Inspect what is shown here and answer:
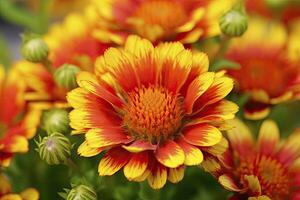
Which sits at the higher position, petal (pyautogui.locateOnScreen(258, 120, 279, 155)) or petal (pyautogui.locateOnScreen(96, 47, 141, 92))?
petal (pyautogui.locateOnScreen(96, 47, 141, 92))

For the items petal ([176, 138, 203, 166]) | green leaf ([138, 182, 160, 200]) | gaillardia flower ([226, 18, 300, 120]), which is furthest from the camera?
gaillardia flower ([226, 18, 300, 120])

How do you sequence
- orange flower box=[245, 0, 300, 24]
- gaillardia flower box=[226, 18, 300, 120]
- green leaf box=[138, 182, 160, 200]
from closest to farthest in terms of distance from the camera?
1. green leaf box=[138, 182, 160, 200]
2. gaillardia flower box=[226, 18, 300, 120]
3. orange flower box=[245, 0, 300, 24]

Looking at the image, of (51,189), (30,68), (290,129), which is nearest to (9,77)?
(30,68)

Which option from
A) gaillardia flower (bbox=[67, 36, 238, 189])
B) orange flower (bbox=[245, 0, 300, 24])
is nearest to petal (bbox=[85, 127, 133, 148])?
gaillardia flower (bbox=[67, 36, 238, 189])

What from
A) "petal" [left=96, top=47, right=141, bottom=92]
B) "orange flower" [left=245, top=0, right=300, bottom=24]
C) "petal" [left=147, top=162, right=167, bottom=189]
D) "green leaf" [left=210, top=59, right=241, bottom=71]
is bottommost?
"petal" [left=147, top=162, right=167, bottom=189]

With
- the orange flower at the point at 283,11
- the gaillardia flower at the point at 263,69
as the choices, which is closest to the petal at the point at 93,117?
the gaillardia flower at the point at 263,69

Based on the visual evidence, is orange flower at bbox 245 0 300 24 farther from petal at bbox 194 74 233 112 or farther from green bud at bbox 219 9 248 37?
petal at bbox 194 74 233 112

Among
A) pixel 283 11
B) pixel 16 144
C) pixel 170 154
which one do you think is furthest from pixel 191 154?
pixel 283 11

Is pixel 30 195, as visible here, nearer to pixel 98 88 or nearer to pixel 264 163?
pixel 98 88
